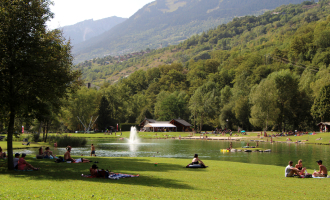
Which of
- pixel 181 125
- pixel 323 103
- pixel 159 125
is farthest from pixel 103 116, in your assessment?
pixel 323 103

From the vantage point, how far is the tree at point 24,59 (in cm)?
1562

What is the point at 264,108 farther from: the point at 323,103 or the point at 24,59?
the point at 24,59

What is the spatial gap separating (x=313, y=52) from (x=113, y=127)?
87.8m

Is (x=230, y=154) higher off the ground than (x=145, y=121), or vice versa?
(x=145, y=121)

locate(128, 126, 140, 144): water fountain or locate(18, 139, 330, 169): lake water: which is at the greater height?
locate(18, 139, 330, 169): lake water

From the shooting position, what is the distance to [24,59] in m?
16.0

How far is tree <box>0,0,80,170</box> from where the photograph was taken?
15.6 metres

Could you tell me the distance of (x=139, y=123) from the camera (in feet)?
386

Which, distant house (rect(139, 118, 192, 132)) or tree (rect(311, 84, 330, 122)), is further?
distant house (rect(139, 118, 192, 132))

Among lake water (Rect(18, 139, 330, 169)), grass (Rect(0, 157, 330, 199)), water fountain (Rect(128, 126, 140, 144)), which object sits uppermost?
grass (Rect(0, 157, 330, 199))

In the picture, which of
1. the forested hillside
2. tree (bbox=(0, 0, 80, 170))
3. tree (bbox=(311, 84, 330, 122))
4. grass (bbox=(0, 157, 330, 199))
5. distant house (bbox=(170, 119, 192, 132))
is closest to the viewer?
grass (bbox=(0, 157, 330, 199))

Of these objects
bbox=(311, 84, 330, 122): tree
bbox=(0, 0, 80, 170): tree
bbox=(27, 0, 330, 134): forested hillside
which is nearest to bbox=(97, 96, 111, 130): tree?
bbox=(27, 0, 330, 134): forested hillside

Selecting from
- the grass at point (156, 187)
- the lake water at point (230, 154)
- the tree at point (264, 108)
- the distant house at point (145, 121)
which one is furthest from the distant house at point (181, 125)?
the grass at point (156, 187)

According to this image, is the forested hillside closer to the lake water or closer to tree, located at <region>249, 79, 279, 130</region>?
tree, located at <region>249, 79, 279, 130</region>
